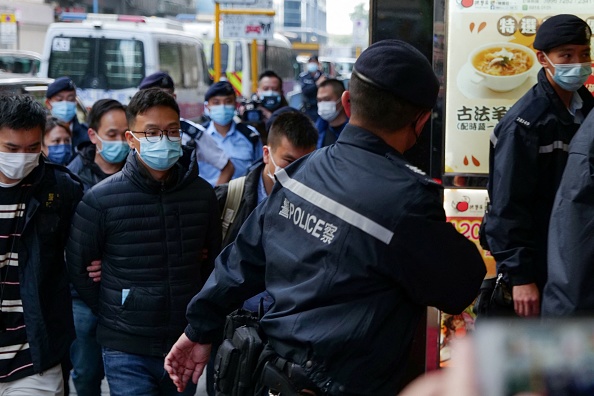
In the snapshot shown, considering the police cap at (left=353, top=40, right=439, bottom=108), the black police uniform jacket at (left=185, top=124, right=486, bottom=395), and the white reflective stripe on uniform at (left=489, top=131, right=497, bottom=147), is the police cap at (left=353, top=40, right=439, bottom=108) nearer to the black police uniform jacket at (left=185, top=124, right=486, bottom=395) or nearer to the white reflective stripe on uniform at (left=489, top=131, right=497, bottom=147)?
the black police uniform jacket at (left=185, top=124, right=486, bottom=395)

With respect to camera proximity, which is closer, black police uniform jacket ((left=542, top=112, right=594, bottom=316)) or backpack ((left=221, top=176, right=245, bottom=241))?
black police uniform jacket ((left=542, top=112, right=594, bottom=316))

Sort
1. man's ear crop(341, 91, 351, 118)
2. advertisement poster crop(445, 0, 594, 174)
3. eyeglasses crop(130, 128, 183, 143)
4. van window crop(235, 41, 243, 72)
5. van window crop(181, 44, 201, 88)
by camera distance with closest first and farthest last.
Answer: man's ear crop(341, 91, 351, 118), eyeglasses crop(130, 128, 183, 143), advertisement poster crop(445, 0, 594, 174), van window crop(181, 44, 201, 88), van window crop(235, 41, 243, 72)

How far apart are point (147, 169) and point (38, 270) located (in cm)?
71

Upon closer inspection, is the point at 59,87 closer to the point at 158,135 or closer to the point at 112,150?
the point at 112,150

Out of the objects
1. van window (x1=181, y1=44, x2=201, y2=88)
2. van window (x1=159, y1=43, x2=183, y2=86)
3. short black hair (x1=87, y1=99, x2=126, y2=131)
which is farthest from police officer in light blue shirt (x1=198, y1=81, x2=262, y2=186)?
van window (x1=181, y1=44, x2=201, y2=88)

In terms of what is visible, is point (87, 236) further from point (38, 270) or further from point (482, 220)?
point (482, 220)

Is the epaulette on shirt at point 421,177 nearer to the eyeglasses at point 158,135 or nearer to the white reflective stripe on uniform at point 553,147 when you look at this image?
the white reflective stripe on uniform at point 553,147

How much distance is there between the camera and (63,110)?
8531 millimetres

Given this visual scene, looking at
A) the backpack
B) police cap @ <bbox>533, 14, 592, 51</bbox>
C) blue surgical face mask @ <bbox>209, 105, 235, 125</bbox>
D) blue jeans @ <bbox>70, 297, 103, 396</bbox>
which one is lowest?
blue jeans @ <bbox>70, 297, 103, 396</bbox>

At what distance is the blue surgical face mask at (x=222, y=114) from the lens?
8617mm

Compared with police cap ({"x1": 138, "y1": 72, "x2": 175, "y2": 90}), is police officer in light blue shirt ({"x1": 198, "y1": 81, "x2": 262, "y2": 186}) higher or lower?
lower

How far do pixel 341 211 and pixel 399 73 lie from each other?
0.46 metres

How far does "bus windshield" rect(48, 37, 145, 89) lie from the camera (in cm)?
1847

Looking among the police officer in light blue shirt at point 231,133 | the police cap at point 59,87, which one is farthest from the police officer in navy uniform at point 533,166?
the police cap at point 59,87
